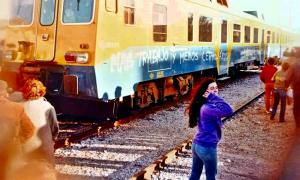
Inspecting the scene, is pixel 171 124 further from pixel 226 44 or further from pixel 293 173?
pixel 226 44

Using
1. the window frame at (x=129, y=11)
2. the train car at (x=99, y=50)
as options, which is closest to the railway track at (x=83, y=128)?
the train car at (x=99, y=50)

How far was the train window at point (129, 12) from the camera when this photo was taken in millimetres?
9148

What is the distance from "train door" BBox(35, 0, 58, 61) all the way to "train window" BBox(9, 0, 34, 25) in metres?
0.22

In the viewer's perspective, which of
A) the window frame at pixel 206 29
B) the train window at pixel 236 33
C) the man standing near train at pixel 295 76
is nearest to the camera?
the man standing near train at pixel 295 76

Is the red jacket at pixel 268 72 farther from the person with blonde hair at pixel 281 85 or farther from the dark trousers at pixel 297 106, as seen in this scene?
the dark trousers at pixel 297 106

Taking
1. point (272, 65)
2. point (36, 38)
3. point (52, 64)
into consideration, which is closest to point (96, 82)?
point (52, 64)

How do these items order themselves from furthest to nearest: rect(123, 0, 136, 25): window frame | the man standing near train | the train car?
rect(123, 0, 136, 25): window frame → the train car → the man standing near train

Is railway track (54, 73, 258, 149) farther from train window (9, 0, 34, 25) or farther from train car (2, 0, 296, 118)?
train window (9, 0, 34, 25)

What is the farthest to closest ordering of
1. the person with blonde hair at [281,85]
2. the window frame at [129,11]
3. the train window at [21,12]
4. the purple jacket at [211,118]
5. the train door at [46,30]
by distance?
the person with blonde hair at [281,85] < the train window at [21,12] < the window frame at [129,11] < the train door at [46,30] < the purple jacket at [211,118]

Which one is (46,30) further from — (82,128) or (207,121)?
(207,121)

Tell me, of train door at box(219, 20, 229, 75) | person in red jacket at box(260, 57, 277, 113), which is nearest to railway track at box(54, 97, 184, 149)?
person in red jacket at box(260, 57, 277, 113)

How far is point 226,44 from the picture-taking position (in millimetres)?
16688

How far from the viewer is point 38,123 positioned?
431 cm

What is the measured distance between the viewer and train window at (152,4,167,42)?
34.3ft
